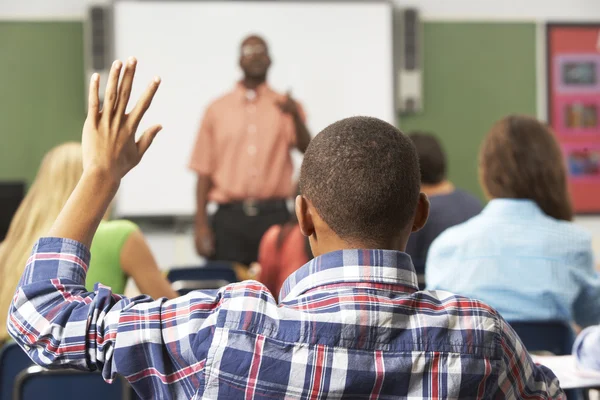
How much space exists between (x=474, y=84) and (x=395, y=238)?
569cm

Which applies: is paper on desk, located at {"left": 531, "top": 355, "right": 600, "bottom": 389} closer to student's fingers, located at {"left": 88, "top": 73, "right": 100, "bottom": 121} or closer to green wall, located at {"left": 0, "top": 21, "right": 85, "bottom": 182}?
student's fingers, located at {"left": 88, "top": 73, "right": 100, "bottom": 121}

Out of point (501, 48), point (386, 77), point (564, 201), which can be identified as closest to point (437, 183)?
point (564, 201)

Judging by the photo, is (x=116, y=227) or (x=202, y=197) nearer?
(x=116, y=227)

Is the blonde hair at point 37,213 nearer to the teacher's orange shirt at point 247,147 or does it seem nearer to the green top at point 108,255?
the green top at point 108,255

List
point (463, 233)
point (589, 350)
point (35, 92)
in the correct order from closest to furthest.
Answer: point (589, 350) < point (463, 233) < point (35, 92)

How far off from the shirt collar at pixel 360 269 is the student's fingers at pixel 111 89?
0.32m

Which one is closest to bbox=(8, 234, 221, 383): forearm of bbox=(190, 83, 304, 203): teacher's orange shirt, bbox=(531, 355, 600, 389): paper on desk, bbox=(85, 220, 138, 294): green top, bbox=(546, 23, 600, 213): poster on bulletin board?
bbox=(531, 355, 600, 389): paper on desk

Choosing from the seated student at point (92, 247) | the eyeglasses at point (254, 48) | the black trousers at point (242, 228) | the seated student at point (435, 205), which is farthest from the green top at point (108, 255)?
the eyeglasses at point (254, 48)

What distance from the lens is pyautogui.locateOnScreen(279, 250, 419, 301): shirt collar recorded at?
930 mm

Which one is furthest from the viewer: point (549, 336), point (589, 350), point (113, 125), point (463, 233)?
point (463, 233)

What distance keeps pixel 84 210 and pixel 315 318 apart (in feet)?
1.04

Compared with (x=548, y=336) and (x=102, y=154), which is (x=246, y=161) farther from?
(x=102, y=154)

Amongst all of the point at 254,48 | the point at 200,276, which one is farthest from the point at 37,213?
the point at 254,48

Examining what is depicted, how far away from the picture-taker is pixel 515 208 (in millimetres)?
2150
